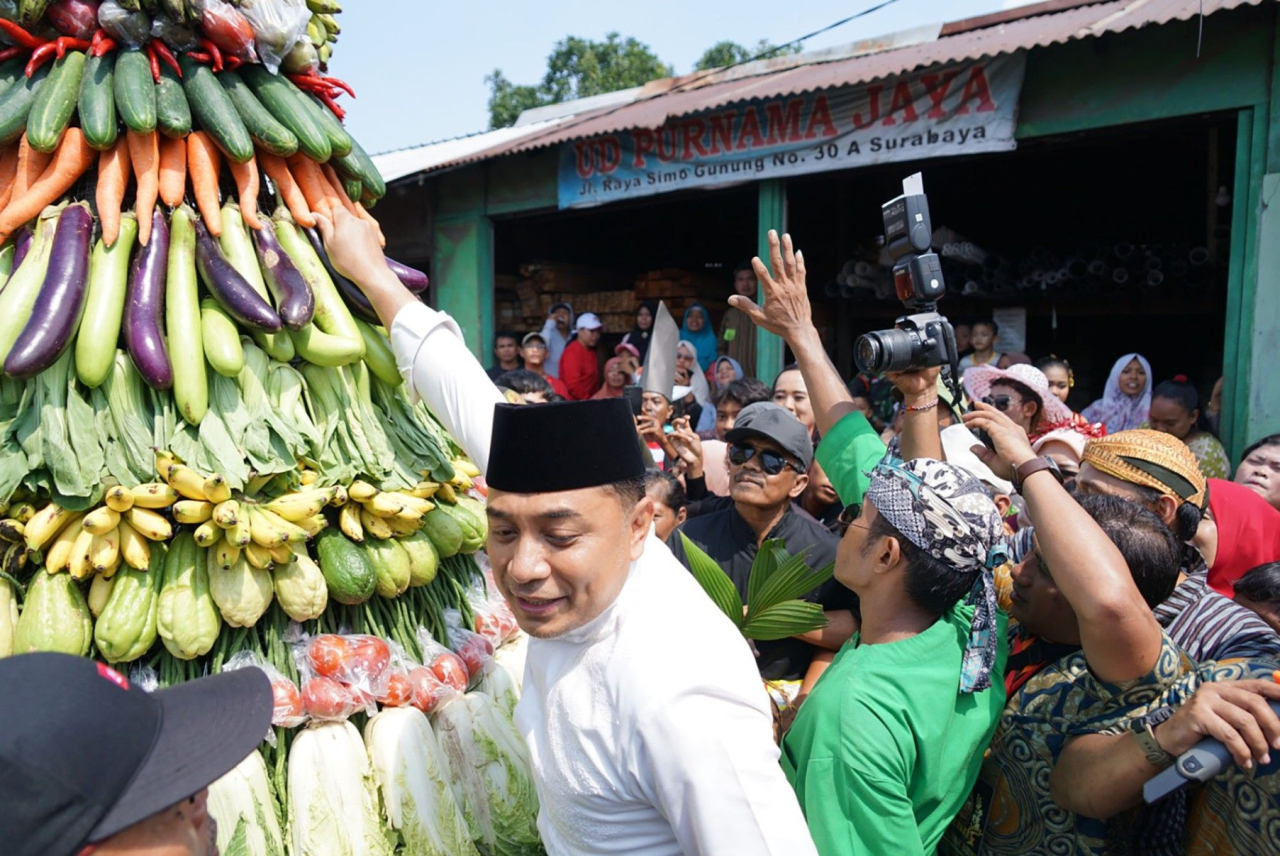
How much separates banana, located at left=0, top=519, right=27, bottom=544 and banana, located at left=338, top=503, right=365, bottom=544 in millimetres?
625

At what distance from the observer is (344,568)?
2006mm

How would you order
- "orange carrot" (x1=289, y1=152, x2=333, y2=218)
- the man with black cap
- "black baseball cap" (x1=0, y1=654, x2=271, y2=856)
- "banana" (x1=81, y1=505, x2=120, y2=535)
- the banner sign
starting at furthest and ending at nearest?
the banner sign < the man with black cap < "orange carrot" (x1=289, y1=152, x2=333, y2=218) < "banana" (x1=81, y1=505, x2=120, y2=535) < "black baseball cap" (x1=0, y1=654, x2=271, y2=856)

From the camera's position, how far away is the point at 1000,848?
5.83 feet

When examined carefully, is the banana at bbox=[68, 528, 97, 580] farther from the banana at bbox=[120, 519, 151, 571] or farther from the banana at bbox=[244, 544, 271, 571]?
the banana at bbox=[244, 544, 271, 571]

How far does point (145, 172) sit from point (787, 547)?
2.06 metres

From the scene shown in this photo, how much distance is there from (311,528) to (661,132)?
6.05 meters

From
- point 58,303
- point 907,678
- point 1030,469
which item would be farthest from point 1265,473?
point 58,303

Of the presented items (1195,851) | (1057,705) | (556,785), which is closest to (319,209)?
(556,785)

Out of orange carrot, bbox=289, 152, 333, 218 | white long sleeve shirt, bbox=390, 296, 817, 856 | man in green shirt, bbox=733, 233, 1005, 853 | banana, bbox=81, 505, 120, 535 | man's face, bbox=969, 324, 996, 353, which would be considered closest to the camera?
white long sleeve shirt, bbox=390, 296, 817, 856

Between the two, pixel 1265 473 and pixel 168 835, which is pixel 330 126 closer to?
pixel 168 835

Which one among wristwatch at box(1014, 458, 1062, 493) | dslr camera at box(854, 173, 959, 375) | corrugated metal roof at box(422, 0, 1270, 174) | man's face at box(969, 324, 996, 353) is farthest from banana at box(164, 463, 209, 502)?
man's face at box(969, 324, 996, 353)

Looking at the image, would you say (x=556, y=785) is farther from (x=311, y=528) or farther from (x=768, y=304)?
(x=768, y=304)

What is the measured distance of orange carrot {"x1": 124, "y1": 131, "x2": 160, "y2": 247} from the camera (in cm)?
196

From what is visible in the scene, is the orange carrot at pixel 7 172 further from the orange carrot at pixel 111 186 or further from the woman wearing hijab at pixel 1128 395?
the woman wearing hijab at pixel 1128 395
